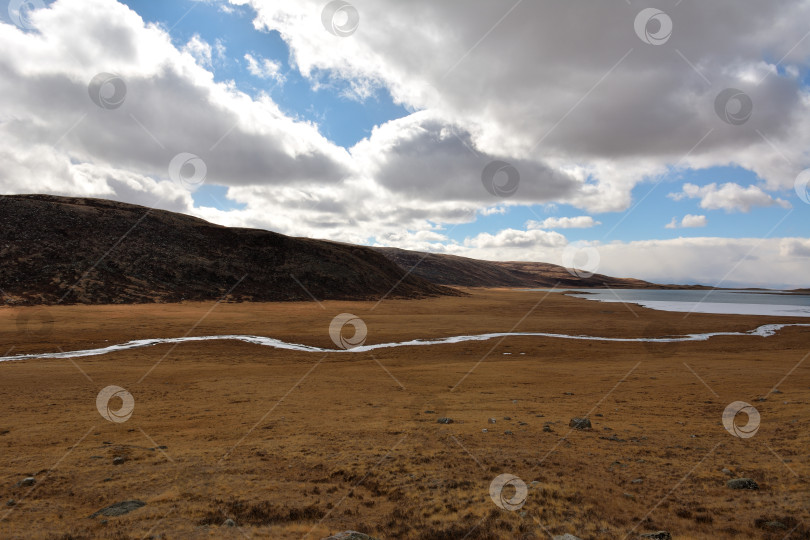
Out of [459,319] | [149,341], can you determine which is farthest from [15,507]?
[459,319]

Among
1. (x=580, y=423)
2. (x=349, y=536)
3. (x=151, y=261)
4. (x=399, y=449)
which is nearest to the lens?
(x=349, y=536)

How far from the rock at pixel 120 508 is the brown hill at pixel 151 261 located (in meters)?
76.2

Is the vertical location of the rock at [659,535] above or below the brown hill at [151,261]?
below

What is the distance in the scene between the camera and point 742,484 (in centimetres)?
1031

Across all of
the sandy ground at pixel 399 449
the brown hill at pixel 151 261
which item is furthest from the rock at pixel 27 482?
the brown hill at pixel 151 261

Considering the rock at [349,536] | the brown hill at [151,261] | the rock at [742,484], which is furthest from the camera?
the brown hill at [151,261]

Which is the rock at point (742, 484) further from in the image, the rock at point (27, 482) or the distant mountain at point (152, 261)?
the distant mountain at point (152, 261)

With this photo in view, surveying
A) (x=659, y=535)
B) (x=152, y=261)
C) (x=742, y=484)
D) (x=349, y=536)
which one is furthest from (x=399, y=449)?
(x=152, y=261)

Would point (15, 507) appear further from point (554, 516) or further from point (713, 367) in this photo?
point (713, 367)

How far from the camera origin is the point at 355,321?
201ft

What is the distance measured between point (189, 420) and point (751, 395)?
27.9 metres

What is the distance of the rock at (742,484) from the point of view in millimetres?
10234

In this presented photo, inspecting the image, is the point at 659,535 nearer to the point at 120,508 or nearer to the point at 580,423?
the point at 580,423

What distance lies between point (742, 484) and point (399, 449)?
31.2 ft
